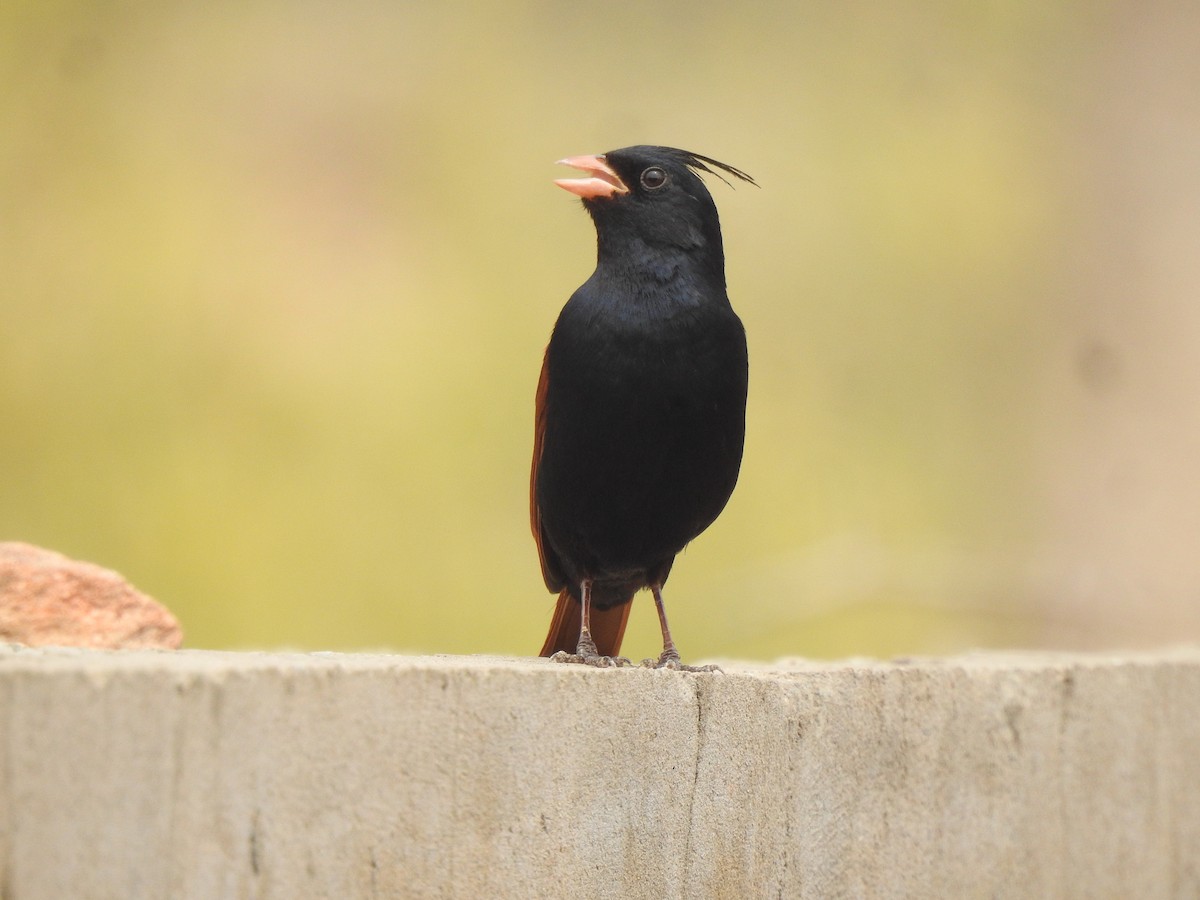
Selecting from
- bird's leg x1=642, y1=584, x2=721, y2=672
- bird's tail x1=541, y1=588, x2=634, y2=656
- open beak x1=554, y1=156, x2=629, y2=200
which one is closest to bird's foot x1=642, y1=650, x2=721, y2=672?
bird's leg x1=642, y1=584, x2=721, y2=672

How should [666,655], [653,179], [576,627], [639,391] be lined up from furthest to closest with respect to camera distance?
[576,627]
[653,179]
[666,655]
[639,391]

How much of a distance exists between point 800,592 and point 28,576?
12.1ft

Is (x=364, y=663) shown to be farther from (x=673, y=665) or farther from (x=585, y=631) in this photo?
(x=585, y=631)

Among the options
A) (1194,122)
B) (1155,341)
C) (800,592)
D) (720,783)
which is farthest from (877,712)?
(1194,122)

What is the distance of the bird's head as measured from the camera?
2.93m

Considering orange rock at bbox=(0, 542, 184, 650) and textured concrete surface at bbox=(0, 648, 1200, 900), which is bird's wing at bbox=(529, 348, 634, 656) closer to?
textured concrete surface at bbox=(0, 648, 1200, 900)

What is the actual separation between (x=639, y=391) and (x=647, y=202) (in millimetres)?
514

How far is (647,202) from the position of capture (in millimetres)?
2963

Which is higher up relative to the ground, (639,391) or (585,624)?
(639,391)

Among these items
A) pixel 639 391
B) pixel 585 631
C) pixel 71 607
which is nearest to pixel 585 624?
pixel 585 631

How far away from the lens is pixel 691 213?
9.72 feet

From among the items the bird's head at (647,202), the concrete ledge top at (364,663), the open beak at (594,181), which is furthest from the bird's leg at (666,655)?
the open beak at (594,181)

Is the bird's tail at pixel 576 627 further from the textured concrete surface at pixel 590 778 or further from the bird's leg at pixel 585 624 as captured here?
the textured concrete surface at pixel 590 778

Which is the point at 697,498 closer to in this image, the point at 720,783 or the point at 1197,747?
the point at 720,783
